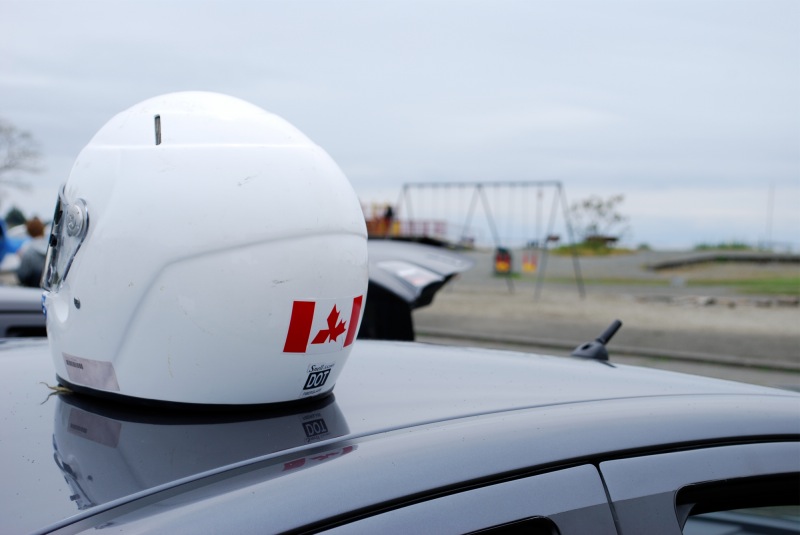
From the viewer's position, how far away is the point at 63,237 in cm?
164

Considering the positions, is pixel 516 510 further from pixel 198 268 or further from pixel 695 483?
pixel 198 268

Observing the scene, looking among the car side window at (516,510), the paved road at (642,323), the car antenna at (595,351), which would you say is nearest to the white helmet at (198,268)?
the car side window at (516,510)

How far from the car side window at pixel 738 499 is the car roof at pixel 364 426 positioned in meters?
0.08

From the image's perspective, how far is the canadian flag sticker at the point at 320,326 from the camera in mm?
1578

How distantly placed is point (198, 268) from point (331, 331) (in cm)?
28

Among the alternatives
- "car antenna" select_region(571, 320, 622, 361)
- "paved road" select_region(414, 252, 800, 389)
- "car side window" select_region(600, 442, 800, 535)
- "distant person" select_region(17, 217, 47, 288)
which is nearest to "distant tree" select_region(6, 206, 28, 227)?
"paved road" select_region(414, 252, 800, 389)

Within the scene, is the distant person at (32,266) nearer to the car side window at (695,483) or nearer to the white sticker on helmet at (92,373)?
the white sticker on helmet at (92,373)

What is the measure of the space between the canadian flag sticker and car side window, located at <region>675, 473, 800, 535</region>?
2.21ft

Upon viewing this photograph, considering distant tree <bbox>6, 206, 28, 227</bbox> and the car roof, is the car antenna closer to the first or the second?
the car roof

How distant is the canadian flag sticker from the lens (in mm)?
1578

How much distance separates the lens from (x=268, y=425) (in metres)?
1.48

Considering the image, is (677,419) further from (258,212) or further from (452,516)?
(258,212)

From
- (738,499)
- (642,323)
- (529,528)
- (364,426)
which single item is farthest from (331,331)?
(642,323)

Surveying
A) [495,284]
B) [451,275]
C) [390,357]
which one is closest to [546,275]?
[495,284]
